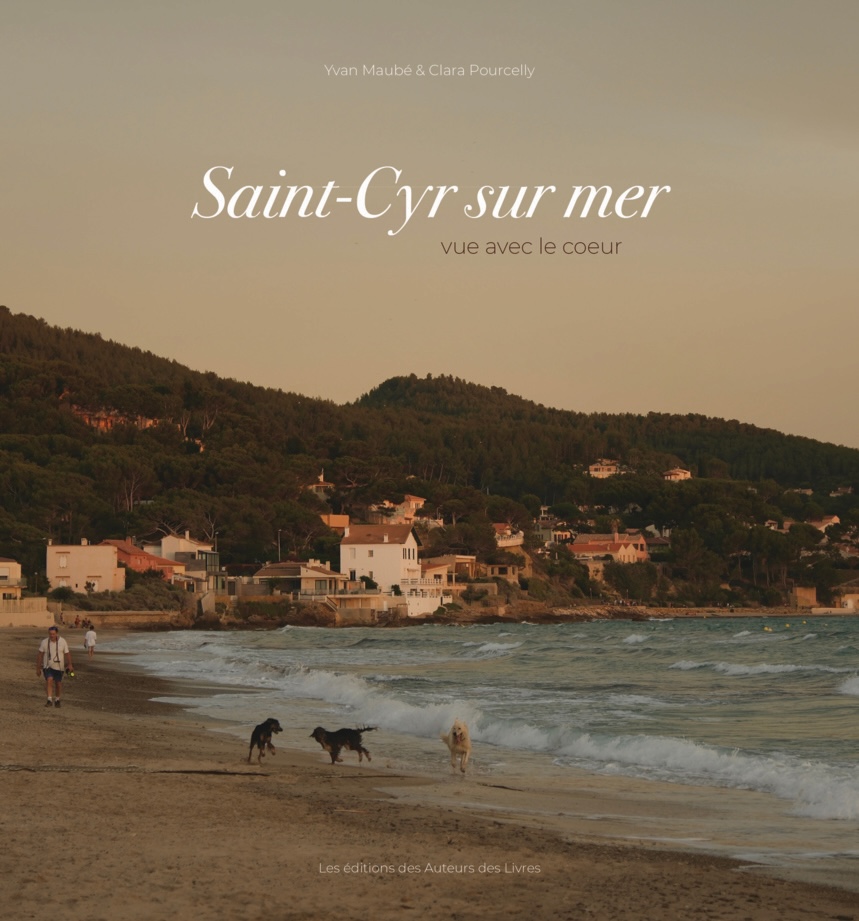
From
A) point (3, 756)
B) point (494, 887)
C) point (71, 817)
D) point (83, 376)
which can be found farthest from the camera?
point (83, 376)

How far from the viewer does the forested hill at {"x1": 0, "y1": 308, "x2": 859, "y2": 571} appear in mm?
82788

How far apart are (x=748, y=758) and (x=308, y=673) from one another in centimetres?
1403

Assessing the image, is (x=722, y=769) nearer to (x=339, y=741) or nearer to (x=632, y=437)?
(x=339, y=741)

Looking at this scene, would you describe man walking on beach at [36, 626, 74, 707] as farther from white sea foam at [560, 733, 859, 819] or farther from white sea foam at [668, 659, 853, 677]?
white sea foam at [668, 659, 853, 677]

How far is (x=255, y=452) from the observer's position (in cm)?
9831

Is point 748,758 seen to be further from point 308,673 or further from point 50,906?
point 308,673

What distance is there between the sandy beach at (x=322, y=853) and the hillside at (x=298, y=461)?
61692 mm

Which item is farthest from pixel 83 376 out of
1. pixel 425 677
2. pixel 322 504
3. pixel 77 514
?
pixel 425 677

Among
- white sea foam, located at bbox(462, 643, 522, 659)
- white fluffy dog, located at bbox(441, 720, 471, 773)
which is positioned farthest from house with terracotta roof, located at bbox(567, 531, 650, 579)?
white fluffy dog, located at bbox(441, 720, 471, 773)

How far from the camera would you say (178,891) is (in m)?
6.22

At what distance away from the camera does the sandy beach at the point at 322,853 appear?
616 centimetres

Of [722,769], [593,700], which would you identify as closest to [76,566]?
[593,700]

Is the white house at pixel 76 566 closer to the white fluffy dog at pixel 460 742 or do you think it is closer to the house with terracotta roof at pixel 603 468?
the white fluffy dog at pixel 460 742

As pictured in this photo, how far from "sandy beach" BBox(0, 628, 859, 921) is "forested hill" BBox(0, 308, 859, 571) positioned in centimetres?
6206
